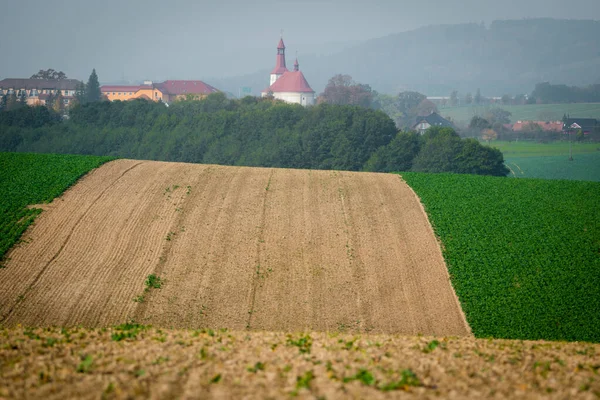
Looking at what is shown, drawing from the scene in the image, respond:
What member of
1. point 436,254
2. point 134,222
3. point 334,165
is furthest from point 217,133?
point 436,254

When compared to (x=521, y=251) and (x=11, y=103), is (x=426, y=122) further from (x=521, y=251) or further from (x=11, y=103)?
(x=521, y=251)

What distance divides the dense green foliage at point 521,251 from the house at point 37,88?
138 meters

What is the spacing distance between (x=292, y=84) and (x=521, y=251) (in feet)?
468

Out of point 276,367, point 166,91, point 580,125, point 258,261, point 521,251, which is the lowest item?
point 258,261

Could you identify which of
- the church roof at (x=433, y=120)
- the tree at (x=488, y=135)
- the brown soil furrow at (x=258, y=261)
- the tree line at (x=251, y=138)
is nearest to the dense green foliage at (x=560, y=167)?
the tree line at (x=251, y=138)

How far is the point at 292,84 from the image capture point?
17175 centimetres

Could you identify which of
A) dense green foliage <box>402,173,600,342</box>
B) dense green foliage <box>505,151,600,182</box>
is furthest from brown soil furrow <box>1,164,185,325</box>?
dense green foliage <box>505,151,600,182</box>

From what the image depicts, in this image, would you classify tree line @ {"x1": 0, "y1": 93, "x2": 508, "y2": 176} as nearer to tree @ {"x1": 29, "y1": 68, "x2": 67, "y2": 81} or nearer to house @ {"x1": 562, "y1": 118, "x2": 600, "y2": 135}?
house @ {"x1": 562, "y1": 118, "x2": 600, "y2": 135}

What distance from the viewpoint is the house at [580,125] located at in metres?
101

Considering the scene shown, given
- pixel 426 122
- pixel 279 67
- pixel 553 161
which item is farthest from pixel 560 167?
pixel 279 67

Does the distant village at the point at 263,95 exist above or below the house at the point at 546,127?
above

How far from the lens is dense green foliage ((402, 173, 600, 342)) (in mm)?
28656

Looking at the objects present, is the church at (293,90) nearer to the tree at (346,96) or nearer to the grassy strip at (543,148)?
the tree at (346,96)

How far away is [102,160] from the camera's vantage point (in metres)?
49.2
